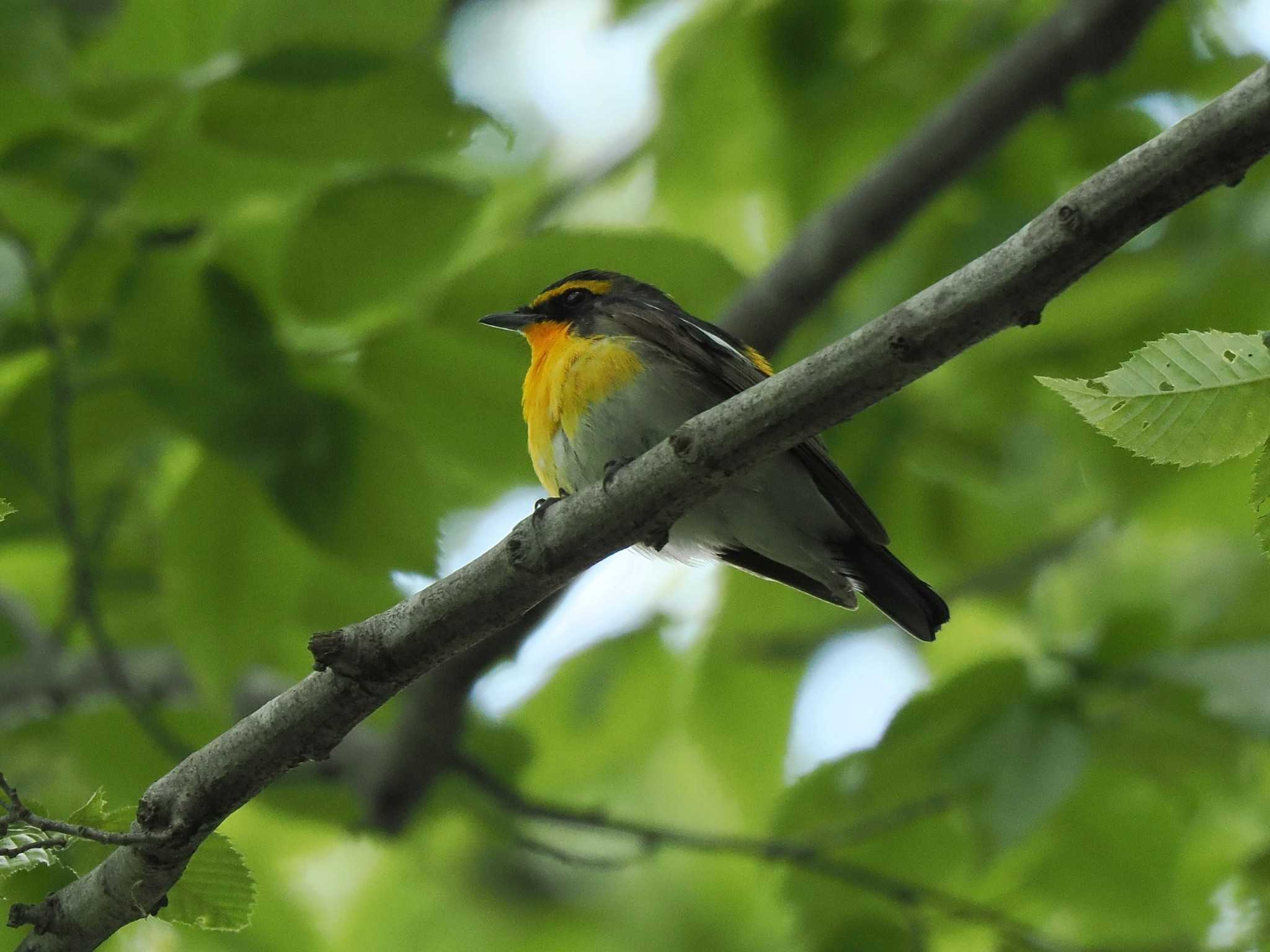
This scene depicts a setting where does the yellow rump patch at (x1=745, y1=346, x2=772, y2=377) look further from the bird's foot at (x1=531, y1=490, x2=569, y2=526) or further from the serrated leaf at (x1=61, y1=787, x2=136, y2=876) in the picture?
the serrated leaf at (x1=61, y1=787, x2=136, y2=876)

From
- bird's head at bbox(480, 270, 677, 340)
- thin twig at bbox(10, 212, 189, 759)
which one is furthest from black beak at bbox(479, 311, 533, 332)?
thin twig at bbox(10, 212, 189, 759)

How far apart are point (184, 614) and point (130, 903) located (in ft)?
5.45

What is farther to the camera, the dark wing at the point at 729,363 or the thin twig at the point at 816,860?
the thin twig at the point at 816,860

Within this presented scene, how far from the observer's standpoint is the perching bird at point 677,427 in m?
4.54

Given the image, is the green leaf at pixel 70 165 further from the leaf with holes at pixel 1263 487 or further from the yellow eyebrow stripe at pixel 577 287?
the leaf with holes at pixel 1263 487

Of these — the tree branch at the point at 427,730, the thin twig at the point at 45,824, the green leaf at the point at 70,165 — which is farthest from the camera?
the tree branch at the point at 427,730

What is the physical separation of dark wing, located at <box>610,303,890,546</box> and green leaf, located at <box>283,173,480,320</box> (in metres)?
0.96

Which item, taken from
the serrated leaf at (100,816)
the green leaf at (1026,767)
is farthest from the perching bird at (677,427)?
the serrated leaf at (100,816)

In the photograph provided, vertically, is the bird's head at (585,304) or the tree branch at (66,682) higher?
the tree branch at (66,682)

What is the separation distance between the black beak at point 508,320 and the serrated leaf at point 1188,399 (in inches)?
104

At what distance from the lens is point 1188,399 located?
88.1 inches

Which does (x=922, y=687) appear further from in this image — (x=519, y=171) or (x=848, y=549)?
(x=519, y=171)

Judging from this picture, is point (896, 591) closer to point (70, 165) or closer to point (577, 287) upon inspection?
point (577, 287)

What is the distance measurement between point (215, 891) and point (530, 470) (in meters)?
2.18
